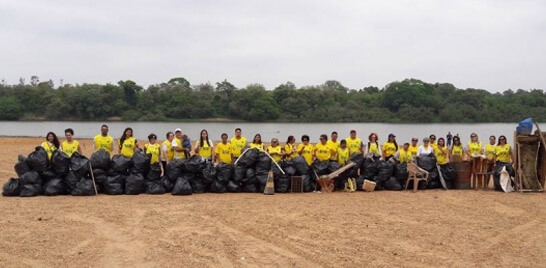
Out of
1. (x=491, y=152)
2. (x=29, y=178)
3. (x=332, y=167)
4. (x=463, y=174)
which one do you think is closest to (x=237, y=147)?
(x=332, y=167)

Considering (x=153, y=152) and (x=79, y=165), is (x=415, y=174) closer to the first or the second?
(x=153, y=152)

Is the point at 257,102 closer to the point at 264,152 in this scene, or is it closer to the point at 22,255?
the point at 264,152

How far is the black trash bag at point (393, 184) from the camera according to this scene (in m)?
12.0

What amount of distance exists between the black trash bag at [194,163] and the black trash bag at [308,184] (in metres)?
2.15

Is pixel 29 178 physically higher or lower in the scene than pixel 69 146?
lower

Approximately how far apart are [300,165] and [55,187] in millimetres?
4803

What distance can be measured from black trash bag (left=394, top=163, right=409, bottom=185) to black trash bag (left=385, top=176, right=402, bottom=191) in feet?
0.33

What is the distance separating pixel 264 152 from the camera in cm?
1170

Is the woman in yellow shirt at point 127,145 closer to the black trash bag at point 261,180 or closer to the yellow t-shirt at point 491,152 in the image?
the black trash bag at point 261,180

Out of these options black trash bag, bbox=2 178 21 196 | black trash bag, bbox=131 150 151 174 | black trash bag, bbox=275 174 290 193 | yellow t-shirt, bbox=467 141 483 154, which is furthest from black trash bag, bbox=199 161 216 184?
yellow t-shirt, bbox=467 141 483 154

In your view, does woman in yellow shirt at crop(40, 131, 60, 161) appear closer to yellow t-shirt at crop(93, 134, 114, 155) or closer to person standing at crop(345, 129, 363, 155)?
yellow t-shirt at crop(93, 134, 114, 155)

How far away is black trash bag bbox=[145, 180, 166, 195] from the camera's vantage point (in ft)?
36.4

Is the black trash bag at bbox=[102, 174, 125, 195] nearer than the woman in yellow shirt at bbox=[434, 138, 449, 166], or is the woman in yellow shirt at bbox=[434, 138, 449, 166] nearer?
the black trash bag at bbox=[102, 174, 125, 195]

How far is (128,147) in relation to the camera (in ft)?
37.1
